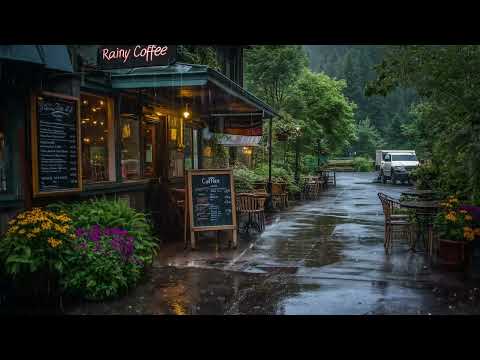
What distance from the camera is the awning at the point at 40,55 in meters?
5.56

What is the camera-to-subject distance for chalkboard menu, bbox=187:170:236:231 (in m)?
9.12

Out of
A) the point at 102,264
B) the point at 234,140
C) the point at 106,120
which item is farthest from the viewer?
the point at 234,140

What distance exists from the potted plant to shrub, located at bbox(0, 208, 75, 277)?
18.9ft

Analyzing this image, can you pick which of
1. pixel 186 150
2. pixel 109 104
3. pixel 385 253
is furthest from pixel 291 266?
pixel 186 150

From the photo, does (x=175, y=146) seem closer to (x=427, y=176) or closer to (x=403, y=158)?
(x=427, y=176)

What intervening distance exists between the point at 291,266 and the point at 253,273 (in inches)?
30.6

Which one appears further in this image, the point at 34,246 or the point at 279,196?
the point at 279,196

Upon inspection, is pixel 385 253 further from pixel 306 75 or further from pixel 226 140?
pixel 306 75

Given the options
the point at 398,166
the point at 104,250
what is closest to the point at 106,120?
the point at 104,250

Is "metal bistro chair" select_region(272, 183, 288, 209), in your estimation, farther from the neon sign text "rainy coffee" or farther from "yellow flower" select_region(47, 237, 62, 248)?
"yellow flower" select_region(47, 237, 62, 248)

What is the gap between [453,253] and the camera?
25.2 feet

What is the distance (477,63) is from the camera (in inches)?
302

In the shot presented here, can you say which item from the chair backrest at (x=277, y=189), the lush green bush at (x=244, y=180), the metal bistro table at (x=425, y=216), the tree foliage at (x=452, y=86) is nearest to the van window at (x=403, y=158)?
the chair backrest at (x=277, y=189)

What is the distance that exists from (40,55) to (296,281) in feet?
14.8
